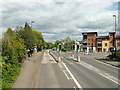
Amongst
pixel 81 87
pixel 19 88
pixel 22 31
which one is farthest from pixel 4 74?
pixel 22 31

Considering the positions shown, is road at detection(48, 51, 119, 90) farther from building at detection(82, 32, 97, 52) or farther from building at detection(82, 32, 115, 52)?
building at detection(82, 32, 97, 52)

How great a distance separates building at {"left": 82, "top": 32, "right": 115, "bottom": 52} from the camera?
74.6 m

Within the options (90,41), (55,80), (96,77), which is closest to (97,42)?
(90,41)

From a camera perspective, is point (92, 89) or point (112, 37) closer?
point (92, 89)

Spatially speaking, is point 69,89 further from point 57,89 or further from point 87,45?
point 87,45

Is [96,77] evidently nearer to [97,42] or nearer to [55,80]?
[55,80]

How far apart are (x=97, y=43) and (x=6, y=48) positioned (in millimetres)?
71703

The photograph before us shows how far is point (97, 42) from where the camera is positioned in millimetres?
76500

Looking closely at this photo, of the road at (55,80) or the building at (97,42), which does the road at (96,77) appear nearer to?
the road at (55,80)

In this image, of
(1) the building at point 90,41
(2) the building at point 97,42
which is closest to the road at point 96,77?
(2) the building at point 97,42

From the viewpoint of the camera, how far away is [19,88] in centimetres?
1028

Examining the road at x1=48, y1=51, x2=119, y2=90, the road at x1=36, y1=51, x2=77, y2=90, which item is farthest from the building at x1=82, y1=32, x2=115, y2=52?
the road at x1=36, y1=51, x2=77, y2=90

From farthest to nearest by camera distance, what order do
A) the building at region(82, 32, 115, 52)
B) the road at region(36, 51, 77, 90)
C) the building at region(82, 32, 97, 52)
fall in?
the building at region(82, 32, 97, 52) → the building at region(82, 32, 115, 52) → the road at region(36, 51, 77, 90)

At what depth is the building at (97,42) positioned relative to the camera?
74631 mm
